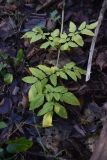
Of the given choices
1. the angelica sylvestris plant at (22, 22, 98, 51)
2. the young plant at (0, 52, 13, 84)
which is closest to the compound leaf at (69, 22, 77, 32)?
the angelica sylvestris plant at (22, 22, 98, 51)

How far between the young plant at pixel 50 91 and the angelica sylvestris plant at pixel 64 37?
0.21 meters

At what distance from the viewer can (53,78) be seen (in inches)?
99.3

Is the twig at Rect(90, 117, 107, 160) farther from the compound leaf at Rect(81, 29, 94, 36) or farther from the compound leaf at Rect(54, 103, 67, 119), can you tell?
the compound leaf at Rect(81, 29, 94, 36)

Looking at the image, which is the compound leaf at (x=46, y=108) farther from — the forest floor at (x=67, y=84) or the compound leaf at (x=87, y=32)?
the compound leaf at (x=87, y=32)

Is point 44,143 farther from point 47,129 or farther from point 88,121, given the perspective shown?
point 88,121

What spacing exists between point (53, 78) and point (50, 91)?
121 mm

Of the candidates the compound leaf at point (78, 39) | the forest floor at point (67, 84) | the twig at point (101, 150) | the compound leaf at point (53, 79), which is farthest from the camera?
the compound leaf at point (78, 39)

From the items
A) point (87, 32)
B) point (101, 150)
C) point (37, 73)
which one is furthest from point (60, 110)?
point (87, 32)

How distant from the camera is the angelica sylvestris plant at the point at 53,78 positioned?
2402 millimetres

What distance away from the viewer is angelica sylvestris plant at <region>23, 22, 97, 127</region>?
240cm

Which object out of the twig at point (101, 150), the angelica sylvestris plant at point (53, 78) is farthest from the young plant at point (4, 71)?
the twig at point (101, 150)

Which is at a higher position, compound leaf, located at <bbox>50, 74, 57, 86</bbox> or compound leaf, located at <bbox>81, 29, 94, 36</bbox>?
compound leaf, located at <bbox>81, 29, 94, 36</bbox>

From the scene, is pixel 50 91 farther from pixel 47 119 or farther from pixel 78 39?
pixel 78 39

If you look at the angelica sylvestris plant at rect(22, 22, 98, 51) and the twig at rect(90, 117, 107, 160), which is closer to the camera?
the twig at rect(90, 117, 107, 160)
